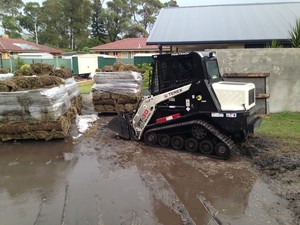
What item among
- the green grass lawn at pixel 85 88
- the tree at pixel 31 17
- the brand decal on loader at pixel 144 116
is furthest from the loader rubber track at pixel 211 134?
the tree at pixel 31 17

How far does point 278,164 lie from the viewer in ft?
21.3

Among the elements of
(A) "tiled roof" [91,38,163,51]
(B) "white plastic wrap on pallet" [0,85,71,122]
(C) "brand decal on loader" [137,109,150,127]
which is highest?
(A) "tiled roof" [91,38,163,51]

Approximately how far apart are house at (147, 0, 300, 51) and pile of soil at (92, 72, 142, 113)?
4262mm

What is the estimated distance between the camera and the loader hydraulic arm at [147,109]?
7.71 m

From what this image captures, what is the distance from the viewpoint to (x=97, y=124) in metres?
11.0

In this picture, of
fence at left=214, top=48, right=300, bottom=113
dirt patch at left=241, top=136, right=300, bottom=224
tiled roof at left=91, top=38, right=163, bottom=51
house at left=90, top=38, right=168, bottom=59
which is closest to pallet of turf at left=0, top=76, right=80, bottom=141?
dirt patch at left=241, top=136, right=300, bottom=224

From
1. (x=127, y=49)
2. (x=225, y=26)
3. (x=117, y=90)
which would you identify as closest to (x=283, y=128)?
(x=117, y=90)

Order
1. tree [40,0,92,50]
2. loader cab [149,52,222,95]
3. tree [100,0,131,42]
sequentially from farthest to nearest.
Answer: tree [100,0,131,42] → tree [40,0,92,50] → loader cab [149,52,222,95]

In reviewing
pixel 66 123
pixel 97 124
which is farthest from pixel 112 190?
pixel 97 124

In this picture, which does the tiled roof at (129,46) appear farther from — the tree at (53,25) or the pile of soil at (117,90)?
the pile of soil at (117,90)

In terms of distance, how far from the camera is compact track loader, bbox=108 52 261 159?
6973 mm

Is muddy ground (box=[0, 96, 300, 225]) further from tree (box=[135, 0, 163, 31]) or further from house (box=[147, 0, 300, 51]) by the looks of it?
tree (box=[135, 0, 163, 31])

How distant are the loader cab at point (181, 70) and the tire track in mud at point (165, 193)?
243 cm

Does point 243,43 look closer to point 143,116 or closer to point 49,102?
point 143,116
